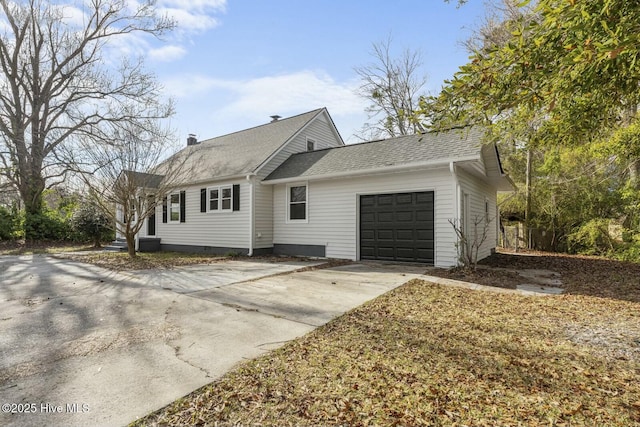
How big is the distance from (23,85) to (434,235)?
22276 mm

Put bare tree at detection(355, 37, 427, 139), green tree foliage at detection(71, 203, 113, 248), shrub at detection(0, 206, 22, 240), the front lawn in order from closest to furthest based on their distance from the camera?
1. the front lawn
2. green tree foliage at detection(71, 203, 113, 248)
3. shrub at detection(0, 206, 22, 240)
4. bare tree at detection(355, 37, 427, 139)

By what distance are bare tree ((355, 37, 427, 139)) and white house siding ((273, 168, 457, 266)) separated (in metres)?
12.3

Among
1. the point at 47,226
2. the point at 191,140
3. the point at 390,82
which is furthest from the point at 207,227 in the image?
the point at 390,82

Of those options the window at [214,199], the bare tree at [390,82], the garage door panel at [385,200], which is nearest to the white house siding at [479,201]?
the garage door panel at [385,200]

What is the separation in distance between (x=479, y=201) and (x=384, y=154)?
4.03m

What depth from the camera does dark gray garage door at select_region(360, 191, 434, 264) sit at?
9.05 m

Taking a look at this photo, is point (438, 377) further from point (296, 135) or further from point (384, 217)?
point (296, 135)

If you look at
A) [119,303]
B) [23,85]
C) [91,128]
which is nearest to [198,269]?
[119,303]

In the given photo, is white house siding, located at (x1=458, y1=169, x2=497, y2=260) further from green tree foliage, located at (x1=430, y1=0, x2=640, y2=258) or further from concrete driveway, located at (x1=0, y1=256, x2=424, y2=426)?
concrete driveway, located at (x1=0, y1=256, x2=424, y2=426)

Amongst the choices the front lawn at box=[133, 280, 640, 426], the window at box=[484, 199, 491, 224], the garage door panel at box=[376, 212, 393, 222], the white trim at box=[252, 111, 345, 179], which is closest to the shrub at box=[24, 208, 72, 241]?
the white trim at box=[252, 111, 345, 179]

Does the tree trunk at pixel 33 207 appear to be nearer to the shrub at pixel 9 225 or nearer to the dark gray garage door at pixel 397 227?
the shrub at pixel 9 225

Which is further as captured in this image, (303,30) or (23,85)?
(23,85)

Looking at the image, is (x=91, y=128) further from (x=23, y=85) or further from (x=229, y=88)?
(x=229, y=88)

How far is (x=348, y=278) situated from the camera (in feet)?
23.7
